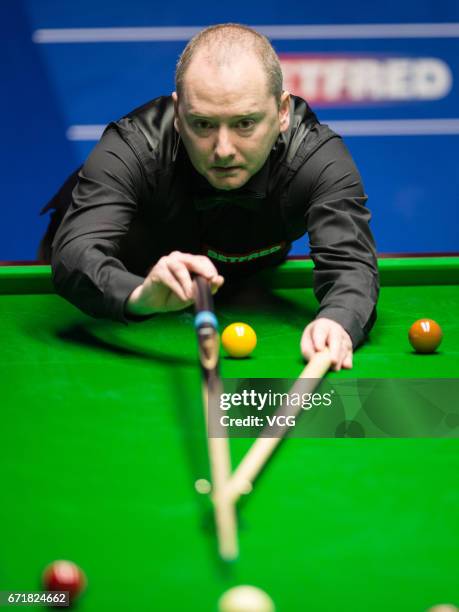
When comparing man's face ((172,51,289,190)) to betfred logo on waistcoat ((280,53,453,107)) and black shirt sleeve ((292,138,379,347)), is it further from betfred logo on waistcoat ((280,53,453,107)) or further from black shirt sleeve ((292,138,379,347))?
betfred logo on waistcoat ((280,53,453,107))

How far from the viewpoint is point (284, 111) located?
7.43ft

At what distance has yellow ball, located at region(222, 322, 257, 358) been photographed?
79.1 inches

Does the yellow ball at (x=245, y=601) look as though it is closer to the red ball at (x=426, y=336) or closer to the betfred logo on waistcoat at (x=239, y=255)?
the red ball at (x=426, y=336)

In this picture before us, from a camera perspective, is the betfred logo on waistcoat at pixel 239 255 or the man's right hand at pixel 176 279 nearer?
the man's right hand at pixel 176 279

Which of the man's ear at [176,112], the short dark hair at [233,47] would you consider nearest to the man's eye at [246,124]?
the short dark hair at [233,47]

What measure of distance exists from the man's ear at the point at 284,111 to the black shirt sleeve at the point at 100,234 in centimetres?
39

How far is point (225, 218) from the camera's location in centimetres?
248

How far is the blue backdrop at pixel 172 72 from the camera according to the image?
4508mm

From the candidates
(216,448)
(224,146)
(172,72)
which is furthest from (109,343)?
(172,72)

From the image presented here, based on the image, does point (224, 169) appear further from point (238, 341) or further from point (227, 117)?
point (238, 341)

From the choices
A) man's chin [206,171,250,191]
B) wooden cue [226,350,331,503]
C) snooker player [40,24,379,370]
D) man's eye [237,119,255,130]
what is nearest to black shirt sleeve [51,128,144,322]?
snooker player [40,24,379,370]

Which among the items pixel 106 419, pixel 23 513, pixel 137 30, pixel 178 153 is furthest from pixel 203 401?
pixel 137 30

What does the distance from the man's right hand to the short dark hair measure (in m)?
0.50

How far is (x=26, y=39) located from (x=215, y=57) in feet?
9.02
